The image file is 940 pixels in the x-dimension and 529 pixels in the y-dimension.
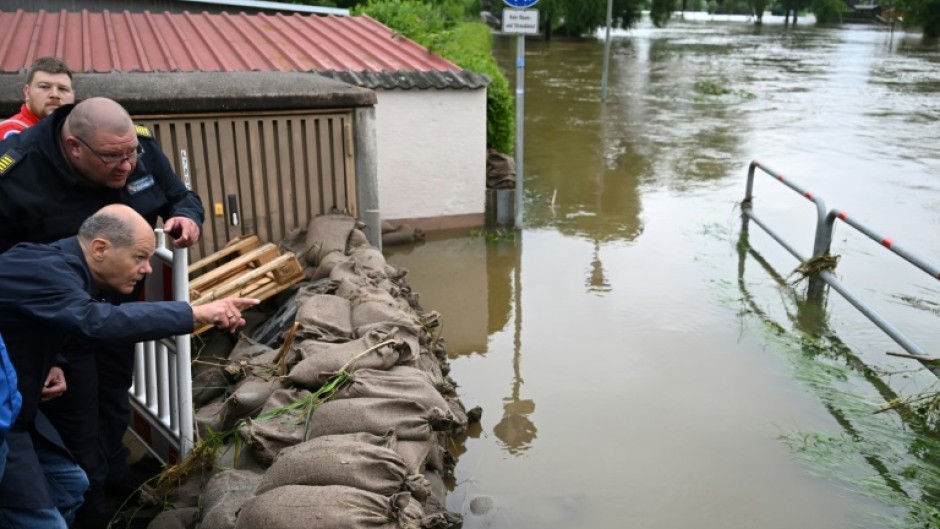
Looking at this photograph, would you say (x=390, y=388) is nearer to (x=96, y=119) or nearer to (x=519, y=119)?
(x=96, y=119)

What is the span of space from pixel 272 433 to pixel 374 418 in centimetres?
46

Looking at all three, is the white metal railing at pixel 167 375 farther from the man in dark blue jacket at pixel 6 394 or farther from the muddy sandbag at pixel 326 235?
the muddy sandbag at pixel 326 235

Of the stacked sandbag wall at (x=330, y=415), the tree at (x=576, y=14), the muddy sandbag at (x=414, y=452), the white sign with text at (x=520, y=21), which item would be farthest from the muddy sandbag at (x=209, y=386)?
the tree at (x=576, y=14)

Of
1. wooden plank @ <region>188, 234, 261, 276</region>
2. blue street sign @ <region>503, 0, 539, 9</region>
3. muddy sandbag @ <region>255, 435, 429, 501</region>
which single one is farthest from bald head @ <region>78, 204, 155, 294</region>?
blue street sign @ <region>503, 0, 539, 9</region>

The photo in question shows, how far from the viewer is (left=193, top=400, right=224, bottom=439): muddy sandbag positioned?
3867 millimetres

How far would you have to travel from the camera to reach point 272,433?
3547 millimetres

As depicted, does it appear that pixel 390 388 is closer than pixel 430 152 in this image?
Yes

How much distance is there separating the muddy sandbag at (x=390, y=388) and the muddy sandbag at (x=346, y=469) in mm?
482

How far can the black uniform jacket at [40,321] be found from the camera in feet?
8.59

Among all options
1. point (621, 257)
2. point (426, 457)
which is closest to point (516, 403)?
point (426, 457)

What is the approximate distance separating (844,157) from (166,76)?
10849 millimetres

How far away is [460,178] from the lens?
8852mm

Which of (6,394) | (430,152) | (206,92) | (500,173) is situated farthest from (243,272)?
(500,173)

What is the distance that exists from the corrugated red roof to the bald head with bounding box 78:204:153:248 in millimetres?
5389
